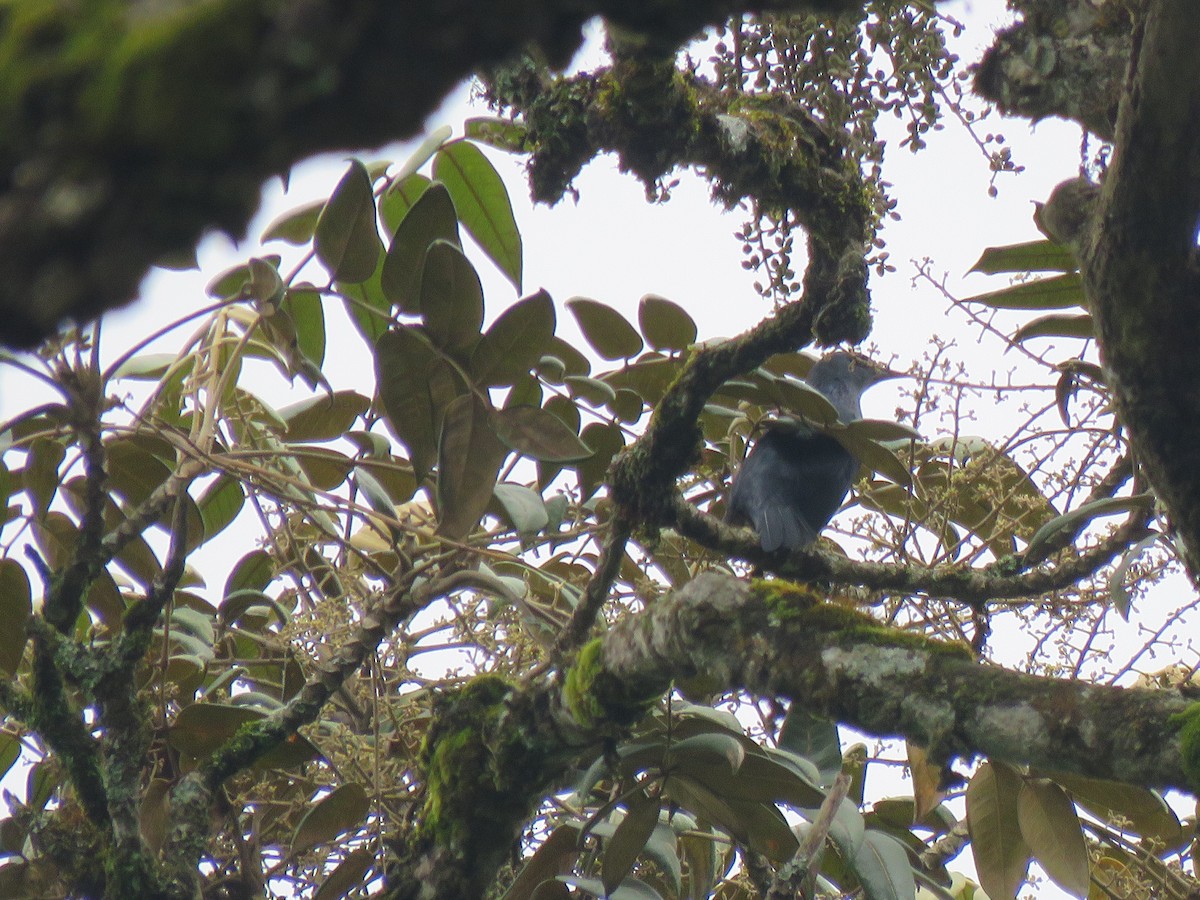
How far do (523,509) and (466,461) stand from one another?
0.20 meters

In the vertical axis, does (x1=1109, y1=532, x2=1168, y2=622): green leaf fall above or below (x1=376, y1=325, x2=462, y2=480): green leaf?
below

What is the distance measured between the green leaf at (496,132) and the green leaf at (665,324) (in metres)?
0.35

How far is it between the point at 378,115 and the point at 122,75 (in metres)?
0.10

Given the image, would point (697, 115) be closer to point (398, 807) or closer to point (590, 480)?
point (590, 480)

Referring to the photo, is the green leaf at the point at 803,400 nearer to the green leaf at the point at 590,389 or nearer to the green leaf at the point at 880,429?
the green leaf at the point at 880,429

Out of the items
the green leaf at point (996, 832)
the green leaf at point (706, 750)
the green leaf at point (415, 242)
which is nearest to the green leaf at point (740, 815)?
the green leaf at point (706, 750)

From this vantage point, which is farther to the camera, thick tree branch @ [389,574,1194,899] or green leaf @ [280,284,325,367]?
green leaf @ [280,284,325,367]

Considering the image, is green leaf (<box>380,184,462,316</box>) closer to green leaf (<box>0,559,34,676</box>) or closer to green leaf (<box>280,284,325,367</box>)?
green leaf (<box>280,284,325,367</box>)

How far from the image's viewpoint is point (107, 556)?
1.52 m

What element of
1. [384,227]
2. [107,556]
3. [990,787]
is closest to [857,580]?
[990,787]

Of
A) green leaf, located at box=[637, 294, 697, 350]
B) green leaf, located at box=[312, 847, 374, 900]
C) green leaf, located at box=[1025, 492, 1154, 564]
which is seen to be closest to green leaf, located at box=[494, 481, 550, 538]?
green leaf, located at box=[637, 294, 697, 350]

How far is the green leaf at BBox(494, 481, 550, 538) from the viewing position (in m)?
1.70

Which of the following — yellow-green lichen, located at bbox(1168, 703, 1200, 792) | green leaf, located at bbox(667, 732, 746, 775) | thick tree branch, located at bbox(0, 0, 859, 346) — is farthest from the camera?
green leaf, located at bbox(667, 732, 746, 775)

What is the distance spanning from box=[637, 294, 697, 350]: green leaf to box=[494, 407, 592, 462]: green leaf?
434 millimetres
